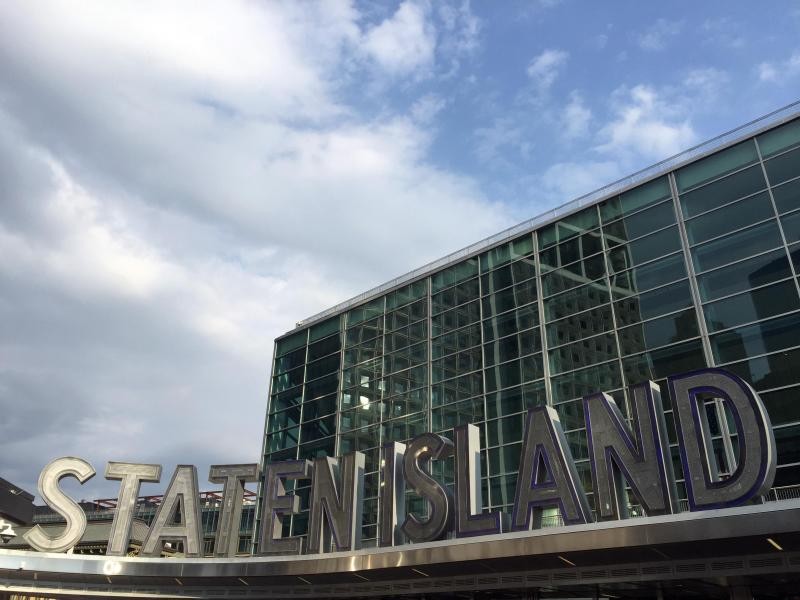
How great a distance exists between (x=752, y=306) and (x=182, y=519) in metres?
28.8

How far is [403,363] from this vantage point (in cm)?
4312

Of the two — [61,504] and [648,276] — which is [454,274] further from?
[61,504]

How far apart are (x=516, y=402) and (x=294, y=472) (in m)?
11.3

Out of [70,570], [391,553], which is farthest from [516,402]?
[70,570]

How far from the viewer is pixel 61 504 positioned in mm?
38344

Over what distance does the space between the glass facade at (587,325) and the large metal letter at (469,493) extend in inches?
257

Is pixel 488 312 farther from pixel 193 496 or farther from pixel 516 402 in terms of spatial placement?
pixel 193 496

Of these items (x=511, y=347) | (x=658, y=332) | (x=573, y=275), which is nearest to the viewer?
(x=658, y=332)

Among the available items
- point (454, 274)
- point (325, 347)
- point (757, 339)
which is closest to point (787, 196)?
point (757, 339)

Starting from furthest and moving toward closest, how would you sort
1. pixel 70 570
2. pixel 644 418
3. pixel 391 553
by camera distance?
pixel 70 570
pixel 391 553
pixel 644 418

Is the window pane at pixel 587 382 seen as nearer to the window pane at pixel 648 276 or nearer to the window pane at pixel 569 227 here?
the window pane at pixel 648 276

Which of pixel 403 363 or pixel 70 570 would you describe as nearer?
pixel 70 570

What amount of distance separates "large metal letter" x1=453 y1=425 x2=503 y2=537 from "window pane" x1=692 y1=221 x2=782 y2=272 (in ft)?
42.3

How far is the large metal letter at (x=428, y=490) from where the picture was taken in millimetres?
27594
